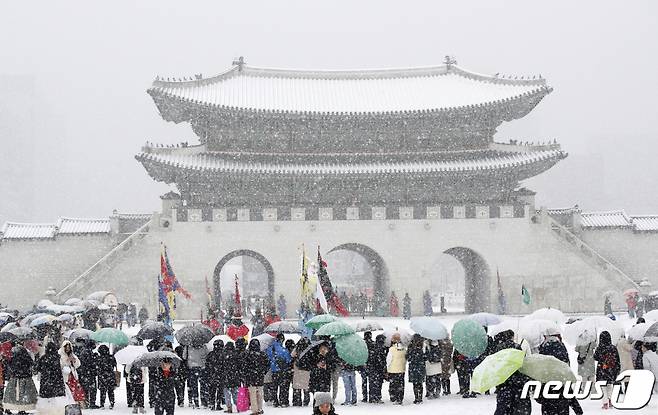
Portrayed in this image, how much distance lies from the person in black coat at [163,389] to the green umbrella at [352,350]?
3.03 meters

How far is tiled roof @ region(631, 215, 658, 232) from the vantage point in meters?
35.7

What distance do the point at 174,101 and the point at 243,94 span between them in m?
3.70

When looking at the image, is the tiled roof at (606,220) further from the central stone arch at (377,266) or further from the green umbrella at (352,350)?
the green umbrella at (352,350)

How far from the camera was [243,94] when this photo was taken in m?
36.0

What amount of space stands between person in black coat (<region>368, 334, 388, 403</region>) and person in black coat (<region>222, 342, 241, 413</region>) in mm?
2536

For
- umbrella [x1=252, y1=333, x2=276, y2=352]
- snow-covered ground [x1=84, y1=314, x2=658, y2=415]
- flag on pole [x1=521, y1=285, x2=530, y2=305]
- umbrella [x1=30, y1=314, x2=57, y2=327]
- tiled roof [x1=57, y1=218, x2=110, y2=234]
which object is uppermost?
tiled roof [x1=57, y1=218, x2=110, y2=234]

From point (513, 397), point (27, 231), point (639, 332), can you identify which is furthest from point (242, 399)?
point (27, 231)

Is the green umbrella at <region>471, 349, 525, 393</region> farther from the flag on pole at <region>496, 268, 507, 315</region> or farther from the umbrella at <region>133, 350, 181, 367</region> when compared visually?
the flag on pole at <region>496, 268, 507, 315</region>

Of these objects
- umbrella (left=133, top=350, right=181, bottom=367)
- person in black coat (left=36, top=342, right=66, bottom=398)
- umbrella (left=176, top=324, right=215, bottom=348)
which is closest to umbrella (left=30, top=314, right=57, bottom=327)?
umbrella (left=176, top=324, right=215, bottom=348)

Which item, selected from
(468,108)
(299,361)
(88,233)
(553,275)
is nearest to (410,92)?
(468,108)

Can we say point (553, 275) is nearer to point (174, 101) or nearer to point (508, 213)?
point (508, 213)

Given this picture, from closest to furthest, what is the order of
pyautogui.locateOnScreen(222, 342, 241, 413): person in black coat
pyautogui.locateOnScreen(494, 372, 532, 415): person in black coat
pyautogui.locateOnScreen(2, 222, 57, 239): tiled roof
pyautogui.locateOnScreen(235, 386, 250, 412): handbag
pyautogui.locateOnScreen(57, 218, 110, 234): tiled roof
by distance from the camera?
pyautogui.locateOnScreen(494, 372, 532, 415): person in black coat
pyautogui.locateOnScreen(222, 342, 241, 413): person in black coat
pyautogui.locateOnScreen(235, 386, 250, 412): handbag
pyautogui.locateOnScreen(2, 222, 57, 239): tiled roof
pyautogui.locateOnScreen(57, 218, 110, 234): tiled roof

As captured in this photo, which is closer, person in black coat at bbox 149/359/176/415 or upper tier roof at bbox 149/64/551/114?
person in black coat at bbox 149/359/176/415

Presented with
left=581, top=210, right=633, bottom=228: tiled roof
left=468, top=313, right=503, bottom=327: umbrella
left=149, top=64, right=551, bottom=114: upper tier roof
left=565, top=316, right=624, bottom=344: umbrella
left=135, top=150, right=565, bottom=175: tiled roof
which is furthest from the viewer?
left=581, top=210, right=633, bottom=228: tiled roof
